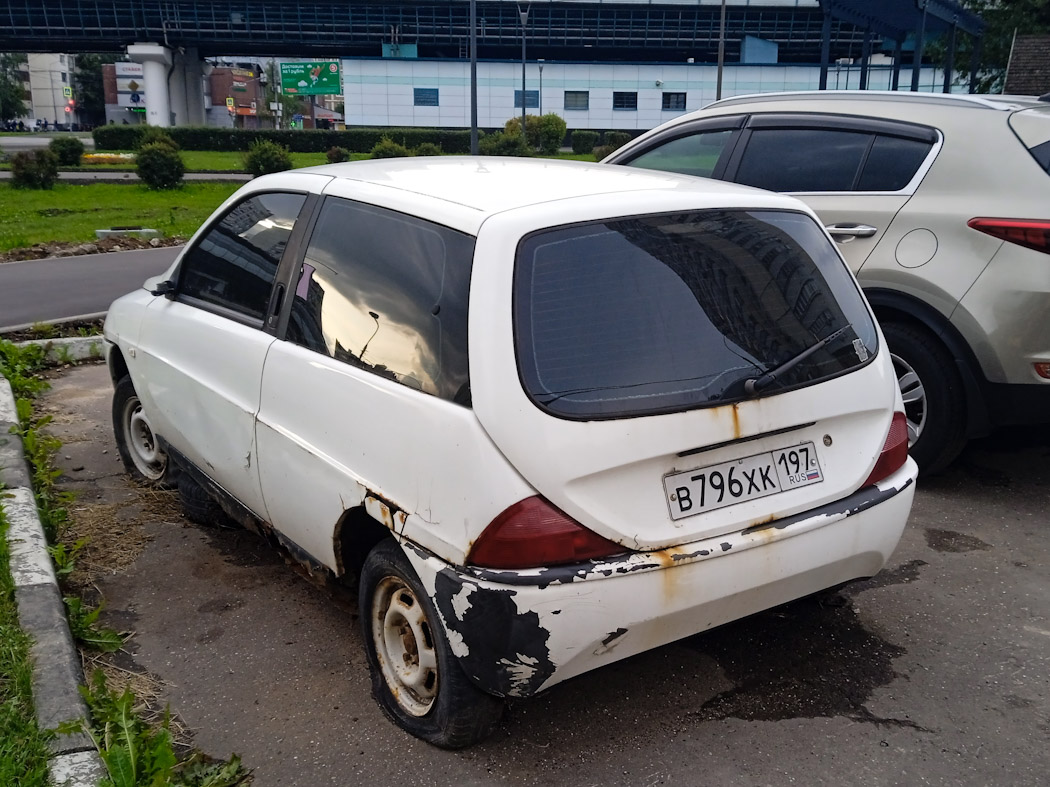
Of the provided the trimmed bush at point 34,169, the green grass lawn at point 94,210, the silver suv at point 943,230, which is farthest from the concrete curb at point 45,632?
the trimmed bush at point 34,169

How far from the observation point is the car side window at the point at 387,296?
2.79 metres

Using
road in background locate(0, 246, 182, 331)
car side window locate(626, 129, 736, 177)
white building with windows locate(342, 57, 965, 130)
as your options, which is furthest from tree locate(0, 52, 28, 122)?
car side window locate(626, 129, 736, 177)

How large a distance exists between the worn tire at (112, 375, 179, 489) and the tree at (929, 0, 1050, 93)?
26.8m

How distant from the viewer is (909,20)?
2614 cm

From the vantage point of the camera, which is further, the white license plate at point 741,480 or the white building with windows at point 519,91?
the white building with windows at point 519,91

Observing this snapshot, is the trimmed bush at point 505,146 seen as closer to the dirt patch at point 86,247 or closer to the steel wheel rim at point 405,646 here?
the dirt patch at point 86,247

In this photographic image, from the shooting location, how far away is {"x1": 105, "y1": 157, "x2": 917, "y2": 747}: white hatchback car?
2582mm

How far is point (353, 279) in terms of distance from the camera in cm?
324

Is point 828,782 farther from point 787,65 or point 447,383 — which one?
point 787,65

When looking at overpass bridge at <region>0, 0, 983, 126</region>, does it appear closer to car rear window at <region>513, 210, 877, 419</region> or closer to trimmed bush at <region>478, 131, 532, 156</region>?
trimmed bush at <region>478, 131, 532, 156</region>

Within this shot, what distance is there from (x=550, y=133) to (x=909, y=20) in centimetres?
2971

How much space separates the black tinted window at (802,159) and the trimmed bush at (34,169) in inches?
993

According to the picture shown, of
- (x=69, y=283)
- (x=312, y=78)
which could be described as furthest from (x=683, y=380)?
(x=312, y=78)

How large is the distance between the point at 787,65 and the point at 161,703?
72.1m
